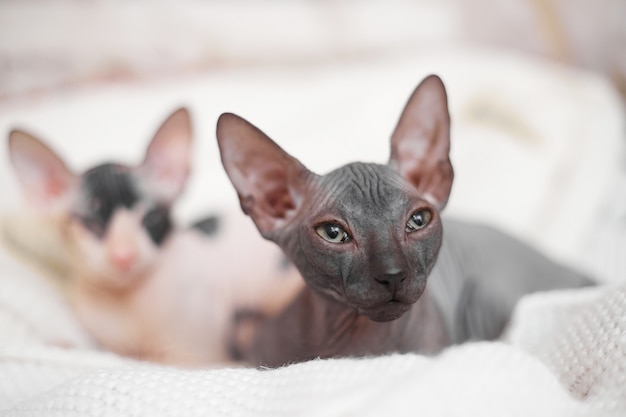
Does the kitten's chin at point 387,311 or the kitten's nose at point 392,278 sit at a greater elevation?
the kitten's nose at point 392,278

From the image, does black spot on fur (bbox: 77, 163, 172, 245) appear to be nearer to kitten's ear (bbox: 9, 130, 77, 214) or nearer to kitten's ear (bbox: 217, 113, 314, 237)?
kitten's ear (bbox: 9, 130, 77, 214)

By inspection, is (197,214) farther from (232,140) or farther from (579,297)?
(579,297)

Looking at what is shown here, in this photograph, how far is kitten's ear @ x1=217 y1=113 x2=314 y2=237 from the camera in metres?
0.70

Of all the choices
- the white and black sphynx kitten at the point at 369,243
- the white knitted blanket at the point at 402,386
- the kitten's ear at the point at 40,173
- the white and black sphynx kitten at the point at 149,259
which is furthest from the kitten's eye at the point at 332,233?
the kitten's ear at the point at 40,173

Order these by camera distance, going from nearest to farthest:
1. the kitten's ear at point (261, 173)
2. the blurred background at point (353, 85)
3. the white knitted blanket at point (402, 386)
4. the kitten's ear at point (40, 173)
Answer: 1. the white knitted blanket at point (402, 386)
2. the kitten's ear at point (261, 173)
3. the kitten's ear at point (40, 173)
4. the blurred background at point (353, 85)

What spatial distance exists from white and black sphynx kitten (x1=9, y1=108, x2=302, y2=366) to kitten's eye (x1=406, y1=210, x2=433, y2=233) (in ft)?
1.38

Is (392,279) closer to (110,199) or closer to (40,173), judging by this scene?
(110,199)

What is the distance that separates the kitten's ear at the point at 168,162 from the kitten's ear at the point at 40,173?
0.12 metres

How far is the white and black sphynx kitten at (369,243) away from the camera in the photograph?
634 mm

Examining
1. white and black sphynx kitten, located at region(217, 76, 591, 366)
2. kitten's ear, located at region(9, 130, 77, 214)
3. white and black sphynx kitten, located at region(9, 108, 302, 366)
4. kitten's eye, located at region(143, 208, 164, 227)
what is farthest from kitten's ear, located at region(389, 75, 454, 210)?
kitten's ear, located at region(9, 130, 77, 214)

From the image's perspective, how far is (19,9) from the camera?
174 centimetres

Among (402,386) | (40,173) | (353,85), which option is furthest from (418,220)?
(353,85)

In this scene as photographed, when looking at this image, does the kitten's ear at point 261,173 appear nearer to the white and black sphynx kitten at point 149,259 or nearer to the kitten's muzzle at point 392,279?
the kitten's muzzle at point 392,279

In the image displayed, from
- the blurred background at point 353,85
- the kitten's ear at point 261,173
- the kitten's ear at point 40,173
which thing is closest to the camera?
the kitten's ear at point 261,173
